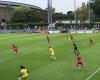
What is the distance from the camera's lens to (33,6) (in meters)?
186

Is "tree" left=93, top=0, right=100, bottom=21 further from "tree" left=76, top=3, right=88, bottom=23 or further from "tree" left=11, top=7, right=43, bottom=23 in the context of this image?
"tree" left=11, top=7, right=43, bottom=23

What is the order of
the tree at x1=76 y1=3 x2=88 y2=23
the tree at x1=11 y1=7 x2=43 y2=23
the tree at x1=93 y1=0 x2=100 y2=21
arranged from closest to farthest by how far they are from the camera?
the tree at x1=11 y1=7 x2=43 y2=23
the tree at x1=93 y1=0 x2=100 y2=21
the tree at x1=76 y1=3 x2=88 y2=23

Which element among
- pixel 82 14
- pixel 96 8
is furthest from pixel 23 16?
pixel 96 8

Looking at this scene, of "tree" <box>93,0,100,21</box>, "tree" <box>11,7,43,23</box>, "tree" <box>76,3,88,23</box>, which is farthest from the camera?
"tree" <box>76,3,88,23</box>

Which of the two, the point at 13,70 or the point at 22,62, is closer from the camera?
the point at 13,70

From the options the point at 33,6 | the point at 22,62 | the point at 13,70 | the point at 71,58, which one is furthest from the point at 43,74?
the point at 33,6

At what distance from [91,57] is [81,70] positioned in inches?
323

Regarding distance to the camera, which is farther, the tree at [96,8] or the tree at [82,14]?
the tree at [82,14]

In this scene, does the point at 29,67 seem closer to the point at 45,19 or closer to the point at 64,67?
the point at 64,67

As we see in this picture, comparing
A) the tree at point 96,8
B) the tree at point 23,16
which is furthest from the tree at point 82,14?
the tree at point 23,16

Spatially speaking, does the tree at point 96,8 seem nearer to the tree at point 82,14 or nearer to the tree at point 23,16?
the tree at point 82,14

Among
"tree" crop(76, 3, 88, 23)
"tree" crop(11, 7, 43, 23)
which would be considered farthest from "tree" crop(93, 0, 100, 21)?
"tree" crop(11, 7, 43, 23)

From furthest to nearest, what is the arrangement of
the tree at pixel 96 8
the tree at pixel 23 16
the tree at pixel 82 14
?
the tree at pixel 82 14, the tree at pixel 96 8, the tree at pixel 23 16

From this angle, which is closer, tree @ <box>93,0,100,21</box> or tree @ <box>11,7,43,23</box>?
tree @ <box>11,7,43,23</box>
